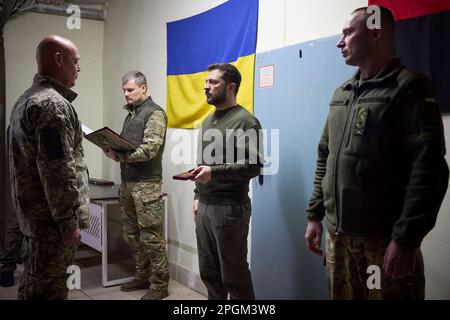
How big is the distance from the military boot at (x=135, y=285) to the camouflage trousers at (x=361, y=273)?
1.86 metres

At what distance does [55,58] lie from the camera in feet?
5.75

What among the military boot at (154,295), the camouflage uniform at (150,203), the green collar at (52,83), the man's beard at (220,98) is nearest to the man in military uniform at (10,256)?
the camouflage uniform at (150,203)

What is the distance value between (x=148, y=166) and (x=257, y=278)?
1.06 m

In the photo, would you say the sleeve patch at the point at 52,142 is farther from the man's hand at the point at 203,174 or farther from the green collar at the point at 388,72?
the green collar at the point at 388,72

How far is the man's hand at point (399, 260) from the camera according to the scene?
1253mm

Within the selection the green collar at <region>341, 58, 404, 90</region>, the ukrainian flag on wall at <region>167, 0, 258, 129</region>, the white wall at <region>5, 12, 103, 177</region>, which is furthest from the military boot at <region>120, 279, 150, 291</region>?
the green collar at <region>341, 58, 404, 90</region>

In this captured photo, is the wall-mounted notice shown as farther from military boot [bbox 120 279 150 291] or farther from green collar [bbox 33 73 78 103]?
military boot [bbox 120 279 150 291]

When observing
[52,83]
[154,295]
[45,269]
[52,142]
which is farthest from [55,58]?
[154,295]

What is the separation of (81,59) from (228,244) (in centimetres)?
332

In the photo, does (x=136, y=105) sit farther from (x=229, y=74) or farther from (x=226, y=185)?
(x=226, y=185)

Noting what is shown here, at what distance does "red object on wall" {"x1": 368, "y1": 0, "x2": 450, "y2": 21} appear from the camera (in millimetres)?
1478

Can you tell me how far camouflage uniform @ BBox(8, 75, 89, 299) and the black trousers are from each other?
65 centimetres
